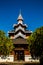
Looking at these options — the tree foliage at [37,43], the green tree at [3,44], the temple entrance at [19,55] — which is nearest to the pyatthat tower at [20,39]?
the temple entrance at [19,55]

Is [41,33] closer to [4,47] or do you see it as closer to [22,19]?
[4,47]

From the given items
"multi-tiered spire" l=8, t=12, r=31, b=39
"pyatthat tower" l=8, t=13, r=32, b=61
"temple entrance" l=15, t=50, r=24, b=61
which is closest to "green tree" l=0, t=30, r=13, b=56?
"pyatthat tower" l=8, t=13, r=32, b=61

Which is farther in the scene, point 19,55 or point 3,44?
point 19,55

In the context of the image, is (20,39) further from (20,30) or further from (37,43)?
(37,43)

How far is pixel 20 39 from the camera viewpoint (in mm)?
55656

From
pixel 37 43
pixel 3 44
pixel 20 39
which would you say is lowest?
pixel 37 43

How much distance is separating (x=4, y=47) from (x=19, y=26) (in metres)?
28.4

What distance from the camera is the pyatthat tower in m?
51.0

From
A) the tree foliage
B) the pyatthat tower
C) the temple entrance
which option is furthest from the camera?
the temple entrance

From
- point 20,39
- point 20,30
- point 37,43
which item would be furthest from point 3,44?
point 20,30

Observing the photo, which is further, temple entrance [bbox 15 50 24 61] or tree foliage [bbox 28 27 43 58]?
temple entrance [bbox 15 50 24 61]

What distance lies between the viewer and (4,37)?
34.1m

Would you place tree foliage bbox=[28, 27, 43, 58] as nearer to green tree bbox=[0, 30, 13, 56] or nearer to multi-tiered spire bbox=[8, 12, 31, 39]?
green tree bbox=[0, 30, 13, 56]

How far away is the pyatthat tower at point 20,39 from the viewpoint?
50969 millimetres
